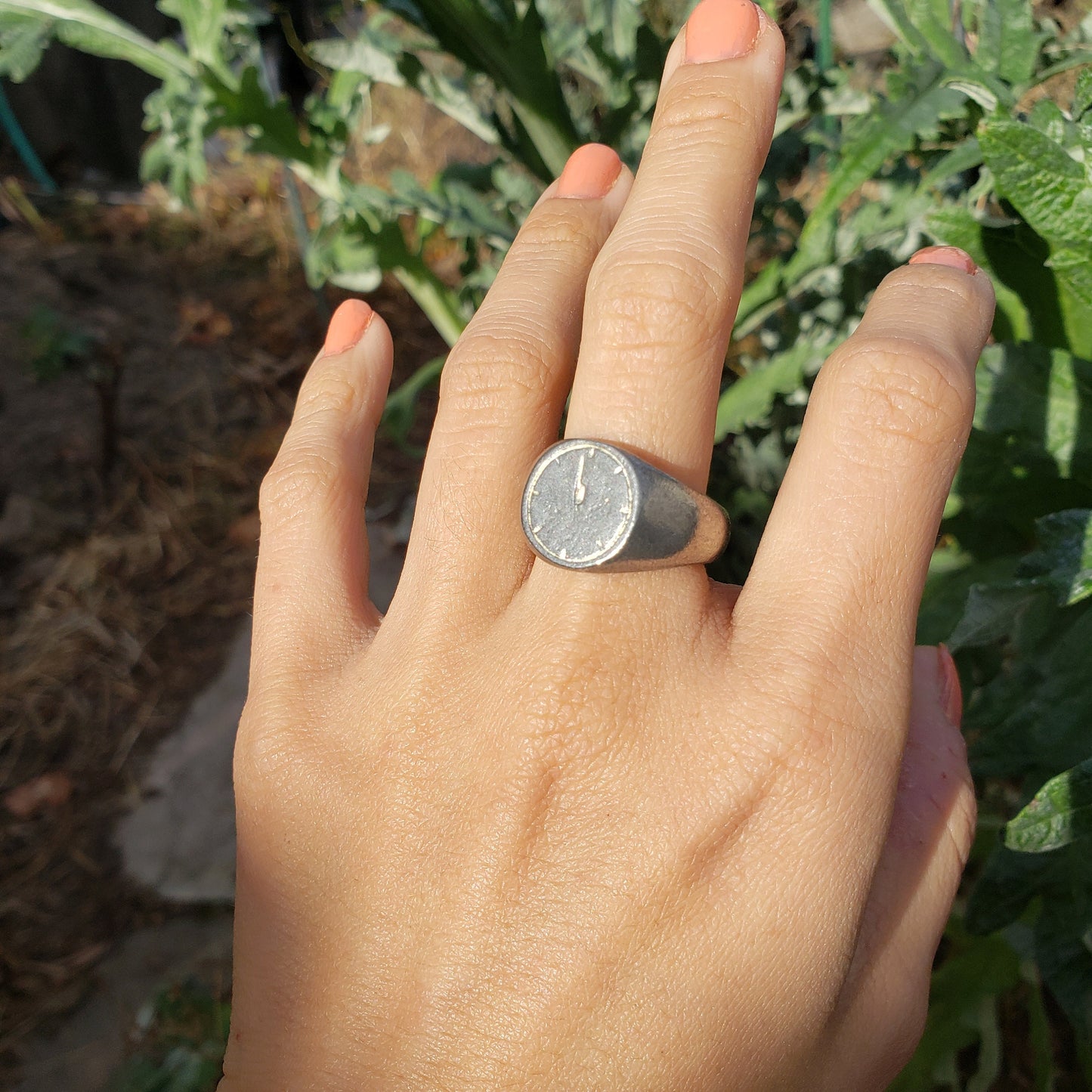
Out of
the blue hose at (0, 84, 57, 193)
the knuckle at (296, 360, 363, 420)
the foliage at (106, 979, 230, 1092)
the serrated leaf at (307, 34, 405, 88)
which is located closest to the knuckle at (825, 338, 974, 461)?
the knuckle at (296, 360, 363, 420)

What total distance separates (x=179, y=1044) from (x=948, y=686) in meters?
2.10

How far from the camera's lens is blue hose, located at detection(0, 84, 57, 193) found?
4391 mm

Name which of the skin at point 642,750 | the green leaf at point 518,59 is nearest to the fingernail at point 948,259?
the skin at point 642,750

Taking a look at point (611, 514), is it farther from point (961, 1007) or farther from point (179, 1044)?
point (179, 1044)

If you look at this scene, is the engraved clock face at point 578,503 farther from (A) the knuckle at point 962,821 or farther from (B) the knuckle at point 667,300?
(A) the knuckle at point 962,821

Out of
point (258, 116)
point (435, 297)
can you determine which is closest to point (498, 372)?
point (258, 116)

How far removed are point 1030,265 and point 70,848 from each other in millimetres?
2792

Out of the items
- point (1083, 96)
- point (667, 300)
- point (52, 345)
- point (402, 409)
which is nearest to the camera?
point (667, 300)

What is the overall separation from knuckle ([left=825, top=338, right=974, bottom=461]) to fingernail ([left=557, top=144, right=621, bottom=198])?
460mm

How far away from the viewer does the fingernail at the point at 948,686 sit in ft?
3.91

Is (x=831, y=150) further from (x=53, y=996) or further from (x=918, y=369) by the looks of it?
(x=53, y=996)

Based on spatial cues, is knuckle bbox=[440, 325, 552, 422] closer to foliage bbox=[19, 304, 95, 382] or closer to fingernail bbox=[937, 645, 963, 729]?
fingernail bbox=[937, 645, 963, 729]

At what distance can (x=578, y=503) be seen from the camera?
94 cm

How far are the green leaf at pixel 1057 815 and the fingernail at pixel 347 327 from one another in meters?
1.10
